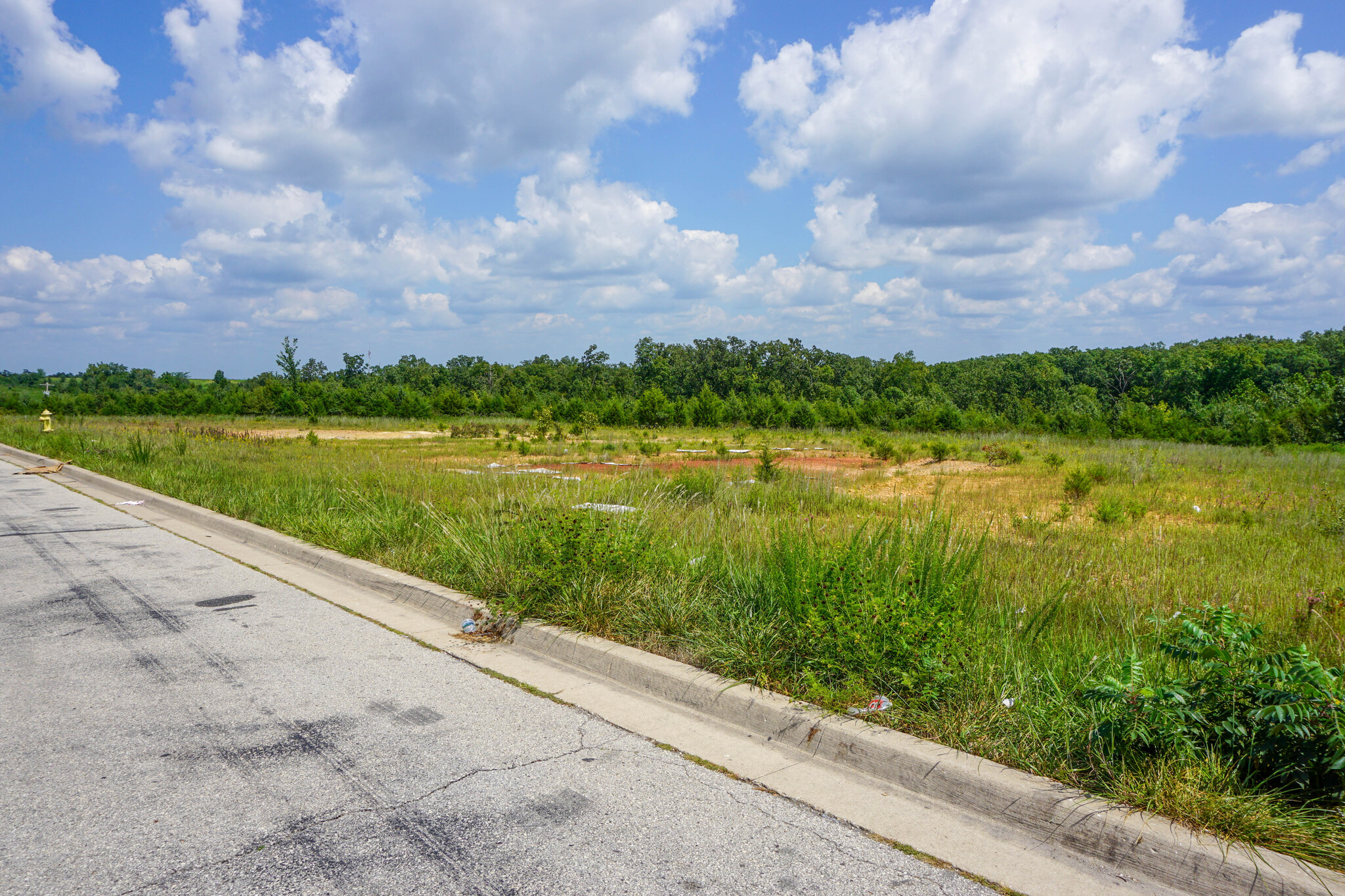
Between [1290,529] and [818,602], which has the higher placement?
[818,602]

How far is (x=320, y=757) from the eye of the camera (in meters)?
3.84

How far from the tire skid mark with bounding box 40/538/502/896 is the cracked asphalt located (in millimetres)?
13

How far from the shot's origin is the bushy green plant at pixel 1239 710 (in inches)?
117

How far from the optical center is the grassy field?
3586 mm

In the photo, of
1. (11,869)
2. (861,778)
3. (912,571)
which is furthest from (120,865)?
(912,571)

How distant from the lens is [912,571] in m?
4.87

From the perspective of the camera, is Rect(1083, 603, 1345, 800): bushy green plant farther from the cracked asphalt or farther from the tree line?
the tree line

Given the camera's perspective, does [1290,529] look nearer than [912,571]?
No

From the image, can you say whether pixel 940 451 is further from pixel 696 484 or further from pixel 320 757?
pixel 320 757

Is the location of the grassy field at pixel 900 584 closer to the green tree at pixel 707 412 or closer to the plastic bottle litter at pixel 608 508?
the plastic bottle litter at pixel 608 508

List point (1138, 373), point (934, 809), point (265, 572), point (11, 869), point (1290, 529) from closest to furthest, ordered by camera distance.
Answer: point (11, 869) < point (934, 809) < point (265, 572) < point (1290, 529) < point (1138, 373)

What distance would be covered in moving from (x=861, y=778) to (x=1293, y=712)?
5.77ft

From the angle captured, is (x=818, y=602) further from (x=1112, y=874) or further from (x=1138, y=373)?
(x=1138, y=373)

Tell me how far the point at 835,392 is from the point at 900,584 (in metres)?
87.1
